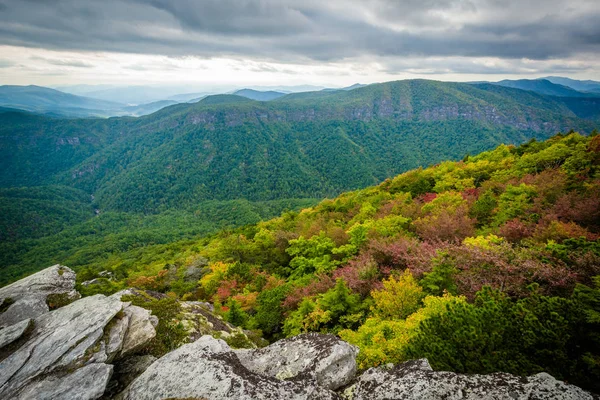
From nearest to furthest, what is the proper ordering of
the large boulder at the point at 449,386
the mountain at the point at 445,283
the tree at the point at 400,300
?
the large boulder at the point at 449,386
the mountain at the point at 445,283
the tree at the point at 400,300

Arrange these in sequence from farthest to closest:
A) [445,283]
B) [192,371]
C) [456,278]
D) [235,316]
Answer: [235,316], [445,283], [456,278], [192,371]

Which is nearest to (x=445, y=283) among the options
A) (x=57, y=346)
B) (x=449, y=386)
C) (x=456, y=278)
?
(x=456, y=278)

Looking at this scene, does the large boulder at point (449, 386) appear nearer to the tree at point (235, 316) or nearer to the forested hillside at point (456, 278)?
the forested hillside at point (456, 278)

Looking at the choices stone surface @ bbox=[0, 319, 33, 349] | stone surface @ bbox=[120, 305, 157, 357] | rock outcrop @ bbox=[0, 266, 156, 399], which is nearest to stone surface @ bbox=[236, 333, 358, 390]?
stone surface @ bbox=[120, 305, 157, 357]

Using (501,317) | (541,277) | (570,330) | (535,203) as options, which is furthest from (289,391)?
(535,203)

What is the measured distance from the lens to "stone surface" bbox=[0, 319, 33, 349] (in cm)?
1014

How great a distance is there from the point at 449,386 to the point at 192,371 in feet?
22.5

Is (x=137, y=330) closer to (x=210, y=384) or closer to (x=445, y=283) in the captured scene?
(x=210, y=384)

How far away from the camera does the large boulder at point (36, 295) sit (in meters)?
12.3

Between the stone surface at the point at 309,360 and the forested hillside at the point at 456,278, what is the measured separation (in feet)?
7.44

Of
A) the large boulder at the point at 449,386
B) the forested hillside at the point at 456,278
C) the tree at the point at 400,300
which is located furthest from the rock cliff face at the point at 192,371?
the tree at the point at 400,300

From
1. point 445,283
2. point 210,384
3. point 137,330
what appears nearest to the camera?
point 210,384

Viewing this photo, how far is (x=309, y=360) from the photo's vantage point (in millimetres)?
9109

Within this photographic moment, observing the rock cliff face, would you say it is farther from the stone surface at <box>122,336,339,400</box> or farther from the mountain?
the mountain
